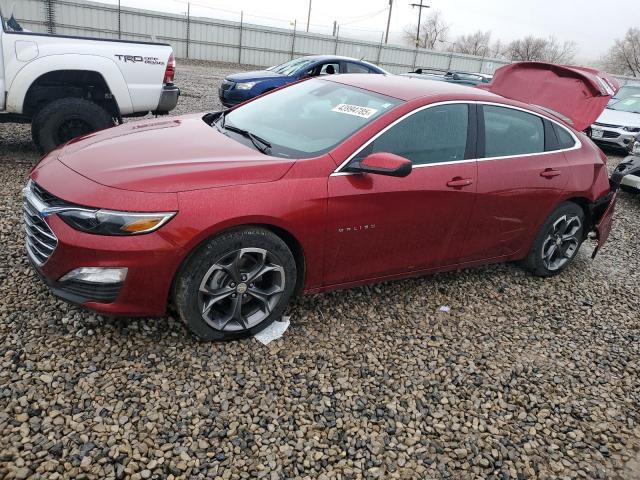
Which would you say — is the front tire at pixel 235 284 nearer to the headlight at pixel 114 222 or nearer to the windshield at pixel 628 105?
the headlight at pixel 114 222

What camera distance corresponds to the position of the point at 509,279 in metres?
4.41

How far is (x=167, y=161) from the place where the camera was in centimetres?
286

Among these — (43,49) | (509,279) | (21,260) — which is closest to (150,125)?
(21,260)

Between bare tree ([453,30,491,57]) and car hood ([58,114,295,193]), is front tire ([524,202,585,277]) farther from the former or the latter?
bare tree ([453,30,491,57])

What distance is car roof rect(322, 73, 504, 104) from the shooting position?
3527mm

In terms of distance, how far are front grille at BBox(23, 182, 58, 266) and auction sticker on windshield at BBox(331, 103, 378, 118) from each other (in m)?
1.91

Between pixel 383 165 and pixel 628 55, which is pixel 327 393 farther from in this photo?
pixel 628 55

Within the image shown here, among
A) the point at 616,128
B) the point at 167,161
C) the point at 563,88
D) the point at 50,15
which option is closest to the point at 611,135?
the point at 616,128

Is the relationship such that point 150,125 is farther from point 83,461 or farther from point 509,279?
point 509,279

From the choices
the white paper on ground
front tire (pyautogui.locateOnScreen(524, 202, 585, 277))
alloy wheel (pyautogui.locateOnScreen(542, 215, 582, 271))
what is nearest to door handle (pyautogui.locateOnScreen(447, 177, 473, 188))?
front tire (pyautogui.locateOnScreen(524, 202, 585, 277))

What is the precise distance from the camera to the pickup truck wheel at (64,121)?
542 centimetres

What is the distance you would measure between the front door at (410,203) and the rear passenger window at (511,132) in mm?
180

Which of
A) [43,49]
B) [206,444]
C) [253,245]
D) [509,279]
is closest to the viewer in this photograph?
[206,444]

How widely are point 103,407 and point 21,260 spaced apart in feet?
5.58
